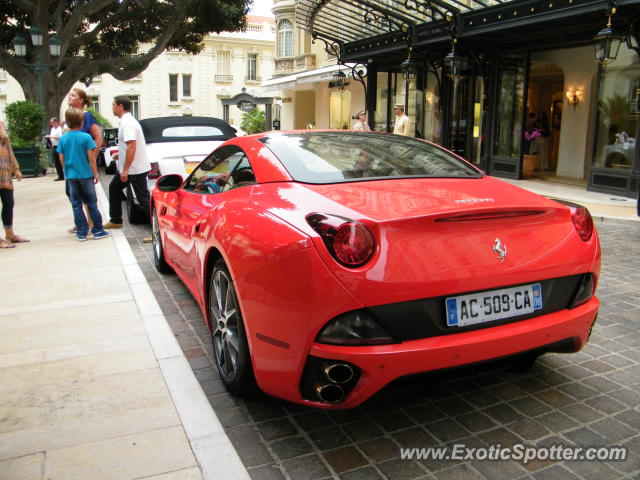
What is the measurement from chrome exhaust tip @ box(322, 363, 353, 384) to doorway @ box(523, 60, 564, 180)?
14870mm

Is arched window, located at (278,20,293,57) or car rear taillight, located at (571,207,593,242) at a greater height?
arched window, located at (278,20,293,57)

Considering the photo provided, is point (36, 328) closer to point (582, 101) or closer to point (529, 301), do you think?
point (529, 301)

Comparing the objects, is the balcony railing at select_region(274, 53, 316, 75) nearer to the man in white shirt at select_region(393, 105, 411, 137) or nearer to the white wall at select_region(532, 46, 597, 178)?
the white wall at select_region(532, 46, 597, 178)

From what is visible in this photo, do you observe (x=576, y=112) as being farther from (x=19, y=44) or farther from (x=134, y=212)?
(x=19, y=44)

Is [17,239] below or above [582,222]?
below

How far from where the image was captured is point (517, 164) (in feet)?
49.7

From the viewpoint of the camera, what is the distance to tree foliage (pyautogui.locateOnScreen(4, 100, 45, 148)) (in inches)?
683

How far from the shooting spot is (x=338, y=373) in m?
2.43

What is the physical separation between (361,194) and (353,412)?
1146 mm

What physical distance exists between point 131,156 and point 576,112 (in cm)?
1343

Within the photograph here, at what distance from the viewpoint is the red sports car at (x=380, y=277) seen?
2.39m

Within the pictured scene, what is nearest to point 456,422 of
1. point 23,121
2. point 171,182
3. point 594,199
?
point 171,182

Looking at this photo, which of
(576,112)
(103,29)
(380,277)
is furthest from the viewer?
(103,29)

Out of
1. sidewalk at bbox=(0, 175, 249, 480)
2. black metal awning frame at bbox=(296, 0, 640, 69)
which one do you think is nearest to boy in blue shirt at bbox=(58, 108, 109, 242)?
sidewalk at bbox=(0, 175, 249, 480)
